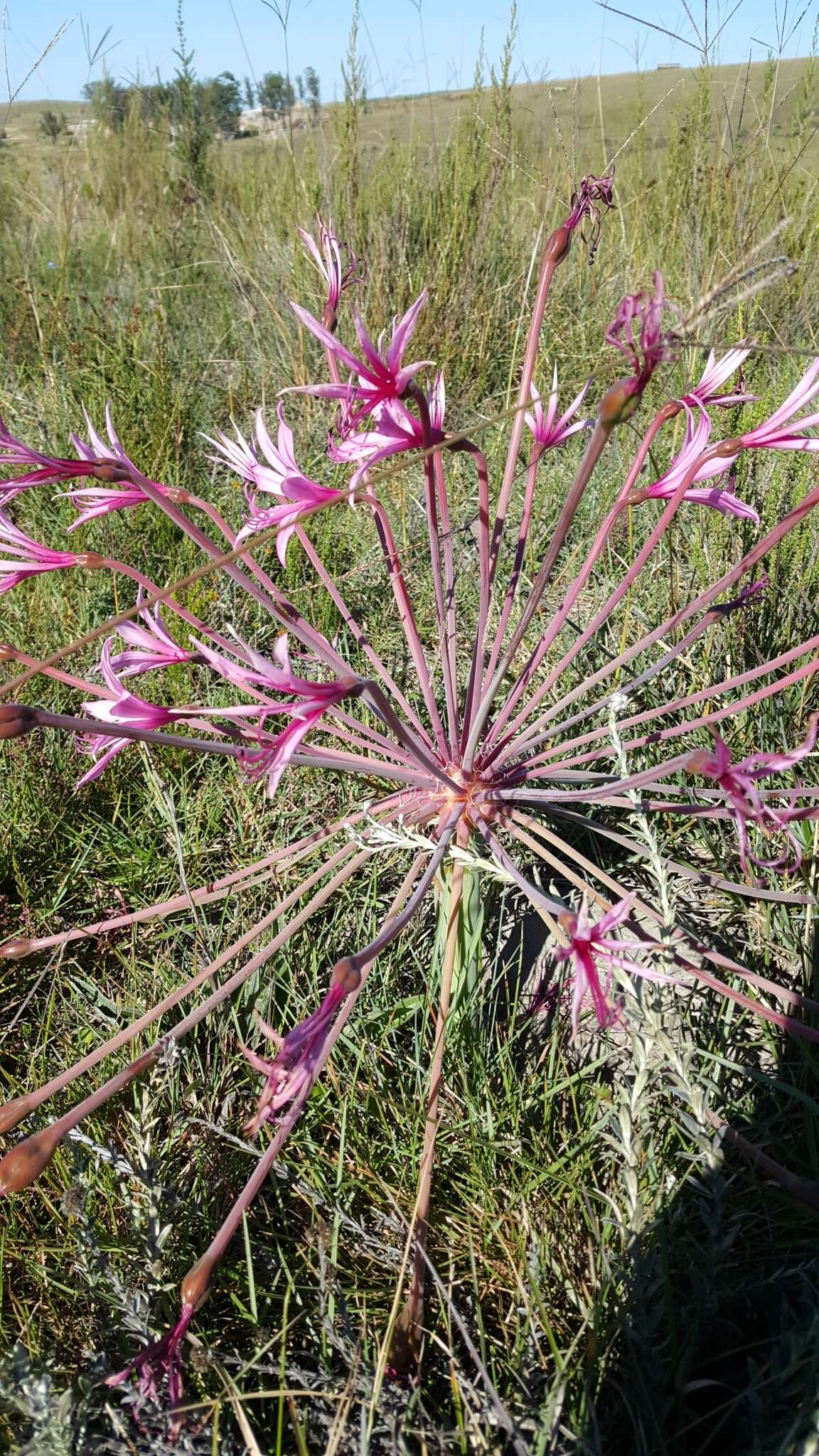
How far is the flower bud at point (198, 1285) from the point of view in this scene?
1.09m

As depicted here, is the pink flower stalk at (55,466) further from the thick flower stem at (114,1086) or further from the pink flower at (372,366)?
the thick flower stem at (114,1086)

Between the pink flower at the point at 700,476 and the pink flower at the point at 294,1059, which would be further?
the pink flower at the point at 700,476

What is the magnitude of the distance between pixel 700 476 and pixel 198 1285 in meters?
1.48

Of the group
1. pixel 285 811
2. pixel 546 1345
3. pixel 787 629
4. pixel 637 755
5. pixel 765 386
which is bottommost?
pixel 546 1345

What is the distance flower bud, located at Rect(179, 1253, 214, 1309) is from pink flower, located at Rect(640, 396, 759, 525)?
141 centimetres

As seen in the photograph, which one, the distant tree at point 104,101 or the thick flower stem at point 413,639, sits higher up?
the distant tree at point 104,101

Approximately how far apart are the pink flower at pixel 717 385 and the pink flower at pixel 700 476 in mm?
28

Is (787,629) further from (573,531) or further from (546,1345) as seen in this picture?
(546,1345)

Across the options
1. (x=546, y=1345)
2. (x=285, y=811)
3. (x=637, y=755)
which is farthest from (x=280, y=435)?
(x=546, y=1345)

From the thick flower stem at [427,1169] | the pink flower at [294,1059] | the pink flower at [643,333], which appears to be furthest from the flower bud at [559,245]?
the pink flower at [294,1059]

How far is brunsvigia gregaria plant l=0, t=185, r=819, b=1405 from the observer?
3.75 feet

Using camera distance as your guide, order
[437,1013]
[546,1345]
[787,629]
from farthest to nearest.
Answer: [787,629]
[437,1013]
[546,1345]

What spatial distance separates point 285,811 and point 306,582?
1.17m

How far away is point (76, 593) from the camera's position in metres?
2.86
